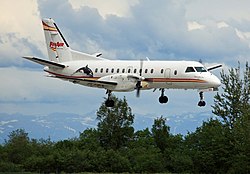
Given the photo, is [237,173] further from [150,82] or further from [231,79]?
[150,82]

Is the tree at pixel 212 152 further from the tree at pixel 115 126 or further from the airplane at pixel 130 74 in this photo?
the airplane at pixel 130 74

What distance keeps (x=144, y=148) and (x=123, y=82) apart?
54107mm

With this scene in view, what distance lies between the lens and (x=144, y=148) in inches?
4751

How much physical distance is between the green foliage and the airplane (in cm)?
3042

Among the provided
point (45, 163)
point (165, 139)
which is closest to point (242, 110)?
point (165, 139)

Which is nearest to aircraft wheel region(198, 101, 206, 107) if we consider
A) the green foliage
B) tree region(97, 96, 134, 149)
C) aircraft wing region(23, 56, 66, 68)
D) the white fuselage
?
the white fuselage

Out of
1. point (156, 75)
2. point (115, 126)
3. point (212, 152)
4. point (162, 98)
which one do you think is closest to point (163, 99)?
point (162, 98)

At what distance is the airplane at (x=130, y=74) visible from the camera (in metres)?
66.0

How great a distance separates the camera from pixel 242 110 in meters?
112

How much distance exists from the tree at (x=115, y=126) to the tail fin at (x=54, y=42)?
49.1 metres

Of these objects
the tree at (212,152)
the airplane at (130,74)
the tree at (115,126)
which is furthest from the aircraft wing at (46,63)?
the tree at (115,126)

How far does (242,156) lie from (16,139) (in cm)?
3588

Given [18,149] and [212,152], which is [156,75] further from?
[18,149]

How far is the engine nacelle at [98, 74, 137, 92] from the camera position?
6725 cm
